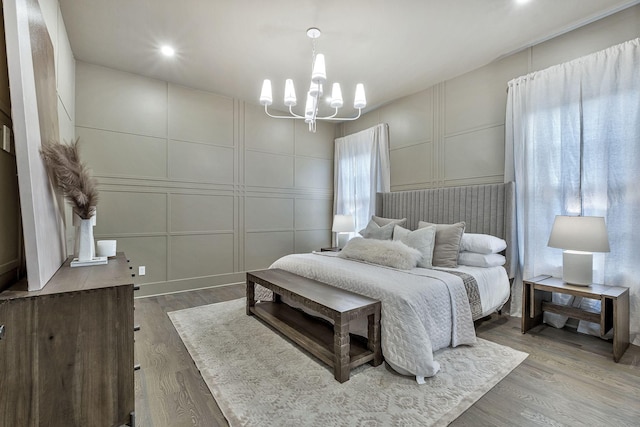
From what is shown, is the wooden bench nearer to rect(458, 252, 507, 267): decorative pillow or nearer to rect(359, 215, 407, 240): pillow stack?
rect(359, 215, 407, 240): pillow stack

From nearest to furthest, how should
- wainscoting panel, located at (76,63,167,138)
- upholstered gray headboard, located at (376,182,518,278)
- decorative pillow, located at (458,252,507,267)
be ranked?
decorative pillow, located at (458,252,507,267) → upholstered gray headboard, located at (376,182,518,278) → wainscoting panel, located at (76,63,167,138)

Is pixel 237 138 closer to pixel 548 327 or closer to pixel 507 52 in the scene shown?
pixel 507 52

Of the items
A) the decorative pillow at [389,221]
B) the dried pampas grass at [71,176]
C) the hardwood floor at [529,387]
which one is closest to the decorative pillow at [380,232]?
the decorative pillow at [389,221]

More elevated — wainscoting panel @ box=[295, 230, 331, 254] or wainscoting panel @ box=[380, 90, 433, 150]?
wainscoting panel @ box=[380, 90, 433, 150]

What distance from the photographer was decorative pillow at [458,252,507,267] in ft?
9.37

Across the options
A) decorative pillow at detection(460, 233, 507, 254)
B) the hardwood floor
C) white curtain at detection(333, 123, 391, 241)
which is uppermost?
white curtain at detection(333, 123, 391, 241)

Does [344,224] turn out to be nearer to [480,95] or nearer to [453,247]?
[453,247]

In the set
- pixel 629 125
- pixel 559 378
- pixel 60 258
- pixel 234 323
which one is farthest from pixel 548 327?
pixel 60 258

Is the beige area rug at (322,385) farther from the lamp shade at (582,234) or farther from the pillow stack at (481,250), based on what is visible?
the lamp shade at (582,234)

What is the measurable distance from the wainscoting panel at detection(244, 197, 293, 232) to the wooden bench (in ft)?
6.09

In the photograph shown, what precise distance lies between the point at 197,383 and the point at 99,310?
1.13 metres

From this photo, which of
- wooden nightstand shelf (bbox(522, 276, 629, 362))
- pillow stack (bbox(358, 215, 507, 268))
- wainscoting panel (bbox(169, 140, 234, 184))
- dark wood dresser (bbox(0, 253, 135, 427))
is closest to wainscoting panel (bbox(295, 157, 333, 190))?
wainscoting panel (bbox(169, 140, 234, 184))

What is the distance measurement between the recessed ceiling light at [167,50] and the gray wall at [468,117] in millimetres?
3034

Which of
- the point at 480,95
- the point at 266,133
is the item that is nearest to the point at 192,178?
the point at 266,133
